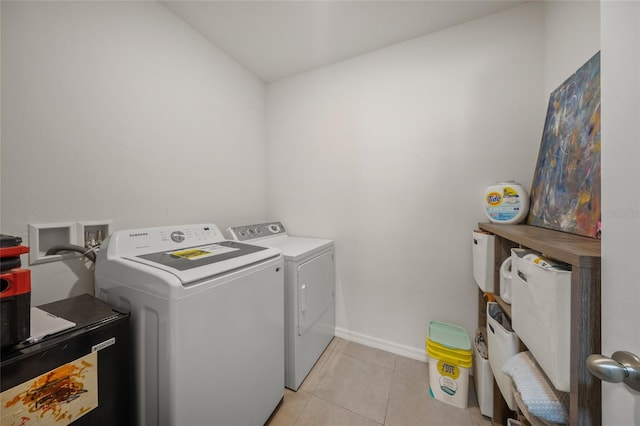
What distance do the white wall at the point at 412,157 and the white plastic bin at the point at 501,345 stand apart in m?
0.48

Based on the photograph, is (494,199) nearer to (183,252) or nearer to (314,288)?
(314,288)

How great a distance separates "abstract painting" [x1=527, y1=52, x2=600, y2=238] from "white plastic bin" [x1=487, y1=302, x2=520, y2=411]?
513 mm

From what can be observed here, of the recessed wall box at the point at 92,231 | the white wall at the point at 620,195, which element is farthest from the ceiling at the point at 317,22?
the recessed wall box at the point at 92,231

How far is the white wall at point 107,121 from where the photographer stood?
0.94 m

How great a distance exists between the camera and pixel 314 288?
5.30ft

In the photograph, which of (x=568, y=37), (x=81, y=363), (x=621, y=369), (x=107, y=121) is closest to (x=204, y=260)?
(x=81, y=363)

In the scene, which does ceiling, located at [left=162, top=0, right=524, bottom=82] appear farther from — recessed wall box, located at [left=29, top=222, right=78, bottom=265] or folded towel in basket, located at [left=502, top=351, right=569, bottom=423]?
folded towel in basket, located at [left=502, top=351, right=569, bottom=423]

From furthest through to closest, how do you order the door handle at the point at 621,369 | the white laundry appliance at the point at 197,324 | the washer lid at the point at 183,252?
the washer lid at the point at 183,252 → the white laundry appliance at the point at 197,324 → the door handle at the point at 621,369

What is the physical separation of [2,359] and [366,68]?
2.45 metres

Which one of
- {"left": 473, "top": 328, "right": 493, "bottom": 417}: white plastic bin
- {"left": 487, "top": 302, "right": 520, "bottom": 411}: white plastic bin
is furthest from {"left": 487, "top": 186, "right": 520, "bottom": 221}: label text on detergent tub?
{"left": 473, "top": 328, "right": 493, "bottom": 417}: white plastic bin

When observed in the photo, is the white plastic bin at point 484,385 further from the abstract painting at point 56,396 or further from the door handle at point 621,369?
the abstract painting at point 56,396

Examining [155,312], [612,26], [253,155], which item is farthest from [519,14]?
[155,312]

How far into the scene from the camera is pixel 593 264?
51cm

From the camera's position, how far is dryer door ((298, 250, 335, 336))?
1.46 meters
